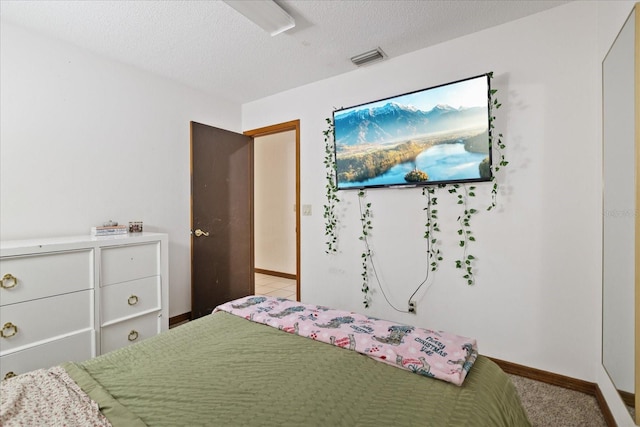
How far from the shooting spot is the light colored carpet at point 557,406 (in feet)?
5.54

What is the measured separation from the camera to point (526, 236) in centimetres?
212

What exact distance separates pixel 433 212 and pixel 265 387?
1.92 meters

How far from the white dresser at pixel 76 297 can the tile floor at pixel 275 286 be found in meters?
1.85

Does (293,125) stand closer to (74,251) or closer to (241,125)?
(241,125)

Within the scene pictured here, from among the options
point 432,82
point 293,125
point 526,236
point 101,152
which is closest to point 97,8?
point 101,152

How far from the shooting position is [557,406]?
1.82 meters

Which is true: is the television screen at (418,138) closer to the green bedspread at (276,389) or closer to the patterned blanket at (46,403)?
the green bedspread at (276,389)

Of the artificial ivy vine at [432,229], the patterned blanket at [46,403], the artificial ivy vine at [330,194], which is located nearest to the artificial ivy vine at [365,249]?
the artificial ivy vine at [330,194]

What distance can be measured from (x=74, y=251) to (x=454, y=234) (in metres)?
2.69

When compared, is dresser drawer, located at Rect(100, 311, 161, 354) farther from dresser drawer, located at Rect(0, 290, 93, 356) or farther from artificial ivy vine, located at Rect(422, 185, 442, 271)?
artificial ivy vine, located at Rect(422, 185, 442, 271)

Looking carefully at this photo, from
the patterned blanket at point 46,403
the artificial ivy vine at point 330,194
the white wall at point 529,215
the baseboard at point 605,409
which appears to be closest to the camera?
the patterned blanket at point 46,403

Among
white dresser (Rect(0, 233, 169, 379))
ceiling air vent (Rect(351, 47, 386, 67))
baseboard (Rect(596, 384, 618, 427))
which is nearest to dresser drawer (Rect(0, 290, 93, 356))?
white dresser (Rect(0, 233, 169, 379))

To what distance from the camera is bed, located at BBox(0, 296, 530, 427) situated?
2.77 feet

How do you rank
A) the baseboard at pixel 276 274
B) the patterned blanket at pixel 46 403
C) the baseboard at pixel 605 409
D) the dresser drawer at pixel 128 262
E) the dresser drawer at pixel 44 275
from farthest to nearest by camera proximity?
the baseboard at pixel 276 274 < the dresser drawer at pixel 128 262 < the dresser drawer at pixel 44 275 < the baseboard at pixel 605 409 < the patterned blanket at pixel 46 403
